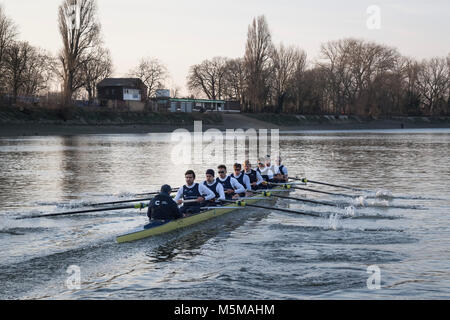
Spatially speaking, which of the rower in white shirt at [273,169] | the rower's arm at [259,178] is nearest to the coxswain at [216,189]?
the rower's arm at [259,178]

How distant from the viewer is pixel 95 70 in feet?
278

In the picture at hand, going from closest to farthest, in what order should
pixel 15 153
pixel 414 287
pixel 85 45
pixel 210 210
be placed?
pixel 414 287
pixel 210 210
pixel 15 153
pixel 85 45

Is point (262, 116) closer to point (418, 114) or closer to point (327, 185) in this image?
point (418, 114)

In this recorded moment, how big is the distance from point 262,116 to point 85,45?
108 feet

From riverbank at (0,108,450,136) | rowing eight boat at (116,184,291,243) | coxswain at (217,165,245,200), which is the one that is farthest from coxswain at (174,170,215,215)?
riverbank at (0,108,450,136)

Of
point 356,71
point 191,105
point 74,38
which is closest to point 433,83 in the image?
point 356,71

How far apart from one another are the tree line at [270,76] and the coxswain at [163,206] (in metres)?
51.9

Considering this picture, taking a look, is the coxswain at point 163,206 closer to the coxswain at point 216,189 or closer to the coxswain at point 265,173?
the coxswain at point 216,189

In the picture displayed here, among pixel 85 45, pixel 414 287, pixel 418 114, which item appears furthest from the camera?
pixel 418 114

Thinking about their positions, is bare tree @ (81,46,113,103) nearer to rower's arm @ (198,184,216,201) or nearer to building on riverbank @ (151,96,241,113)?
building on riverbank @ (151,96,241,113)

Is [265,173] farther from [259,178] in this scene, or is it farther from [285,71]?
[285,71]

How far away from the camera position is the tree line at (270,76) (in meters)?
63.8
